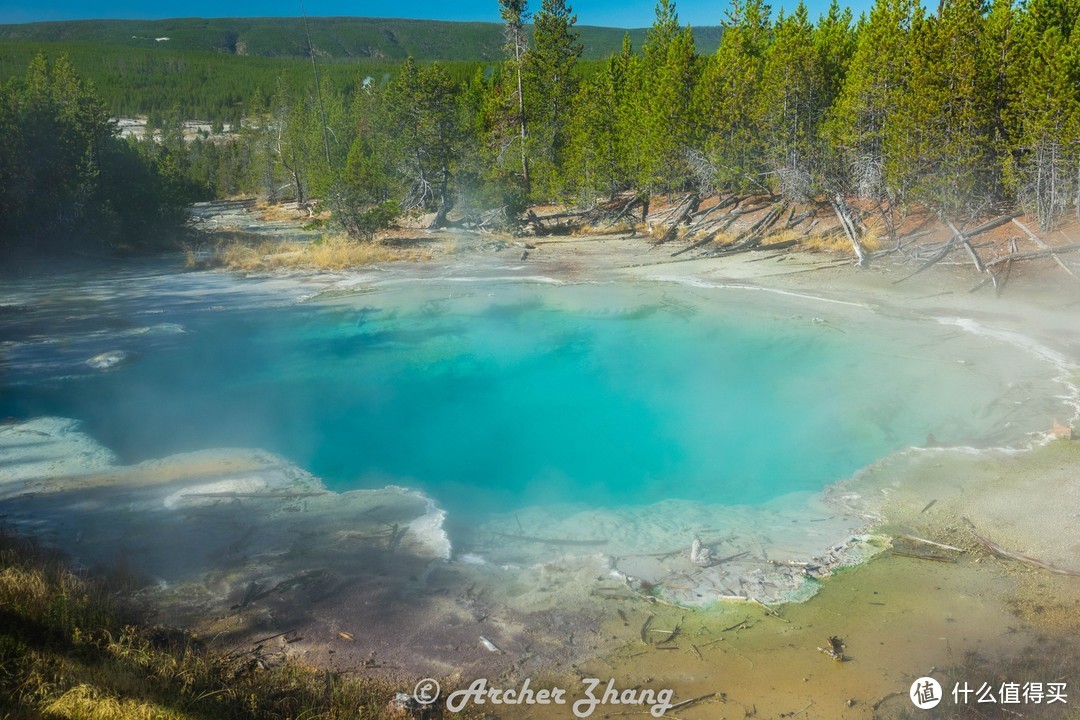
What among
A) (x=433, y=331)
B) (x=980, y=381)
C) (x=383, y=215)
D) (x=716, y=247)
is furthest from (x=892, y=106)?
(x=383, y=215)

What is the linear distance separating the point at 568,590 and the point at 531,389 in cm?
603

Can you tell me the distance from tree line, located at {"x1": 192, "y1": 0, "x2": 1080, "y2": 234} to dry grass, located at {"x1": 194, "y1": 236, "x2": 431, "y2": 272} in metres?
1.71

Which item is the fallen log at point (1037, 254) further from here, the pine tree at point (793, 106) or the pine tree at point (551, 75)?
the pine tree at point (551, 75)

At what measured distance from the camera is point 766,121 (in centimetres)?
A: 2147

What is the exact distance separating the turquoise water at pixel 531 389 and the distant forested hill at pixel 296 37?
14871cm

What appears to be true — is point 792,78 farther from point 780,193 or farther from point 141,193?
point 141,193

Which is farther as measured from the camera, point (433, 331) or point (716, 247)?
point (716, 247)

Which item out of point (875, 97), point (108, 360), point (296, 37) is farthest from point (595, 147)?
point (296, 37)

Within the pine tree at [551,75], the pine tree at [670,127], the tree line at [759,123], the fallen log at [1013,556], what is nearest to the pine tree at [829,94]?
the tree line at [759,123]

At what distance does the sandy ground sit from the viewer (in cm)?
435

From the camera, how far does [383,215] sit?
22.6 meters

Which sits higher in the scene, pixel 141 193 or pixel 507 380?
pixel 141 193

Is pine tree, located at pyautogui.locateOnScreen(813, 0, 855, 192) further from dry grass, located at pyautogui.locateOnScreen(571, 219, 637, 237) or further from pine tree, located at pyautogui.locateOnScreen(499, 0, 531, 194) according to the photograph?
pine tree, located at pyautogui.locateOnScreen(499, 0, 531, 194)

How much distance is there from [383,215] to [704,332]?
12.5 metres
